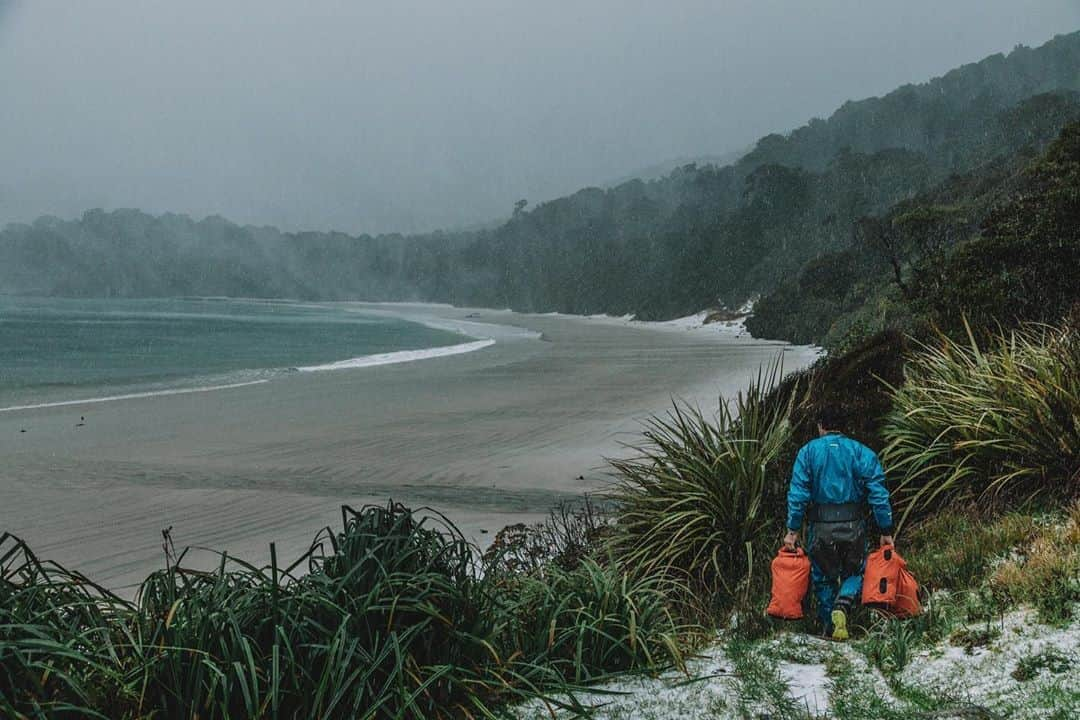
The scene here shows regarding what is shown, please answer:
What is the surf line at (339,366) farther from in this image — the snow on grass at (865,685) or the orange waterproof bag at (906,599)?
the orange waterproof bag at (906,599)

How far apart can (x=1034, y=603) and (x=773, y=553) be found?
6.39 feet

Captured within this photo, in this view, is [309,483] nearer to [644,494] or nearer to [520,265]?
[644,494]

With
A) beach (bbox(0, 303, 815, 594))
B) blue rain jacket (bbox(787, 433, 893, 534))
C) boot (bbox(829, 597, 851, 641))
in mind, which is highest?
blue rain jacket (bbox(787, 433, 893, 534))

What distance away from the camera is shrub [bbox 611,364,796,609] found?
583cm

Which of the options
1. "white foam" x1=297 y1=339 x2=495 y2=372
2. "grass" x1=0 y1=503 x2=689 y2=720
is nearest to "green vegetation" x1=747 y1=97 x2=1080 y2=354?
"grass" x1=0 y1=503 x2=689 y2=720

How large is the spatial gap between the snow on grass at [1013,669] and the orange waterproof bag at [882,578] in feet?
1.22

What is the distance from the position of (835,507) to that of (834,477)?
184 mm

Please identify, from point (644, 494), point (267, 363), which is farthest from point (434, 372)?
point (644, 494)

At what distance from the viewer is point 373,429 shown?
16.8 metres

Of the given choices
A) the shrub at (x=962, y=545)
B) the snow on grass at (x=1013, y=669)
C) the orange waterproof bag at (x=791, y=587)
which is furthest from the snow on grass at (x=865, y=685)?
the shrub at (x=962, y=545)

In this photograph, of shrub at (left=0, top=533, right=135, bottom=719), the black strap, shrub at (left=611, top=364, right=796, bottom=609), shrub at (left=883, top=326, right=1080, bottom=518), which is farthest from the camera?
shrub at (left=611, top=364, right=796, bottom=609)

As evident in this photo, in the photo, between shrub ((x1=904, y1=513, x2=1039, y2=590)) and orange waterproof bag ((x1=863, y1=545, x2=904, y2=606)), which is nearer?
orange waterproof bag ((x1=863, y1=545, x2=904, y2=606))

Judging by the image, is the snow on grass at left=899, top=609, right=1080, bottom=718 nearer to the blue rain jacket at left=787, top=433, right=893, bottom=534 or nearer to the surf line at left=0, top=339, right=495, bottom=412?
the blue rain jacket at left=787, top=433, right=893, bottom=534

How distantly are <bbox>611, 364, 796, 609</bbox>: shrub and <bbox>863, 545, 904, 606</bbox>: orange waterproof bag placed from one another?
1204mm
